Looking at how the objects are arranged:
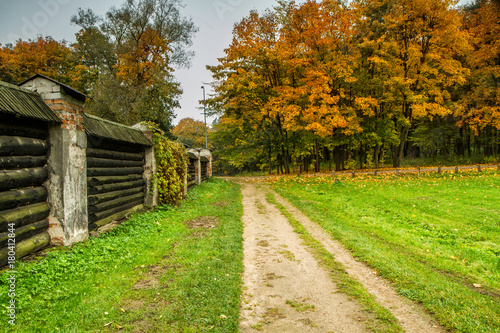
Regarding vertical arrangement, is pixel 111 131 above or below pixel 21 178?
above

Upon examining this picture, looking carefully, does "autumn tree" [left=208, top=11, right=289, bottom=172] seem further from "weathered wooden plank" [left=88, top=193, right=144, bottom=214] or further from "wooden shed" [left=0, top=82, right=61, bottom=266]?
"wooden shed" [left=0, top=82, right=61, bottom=266]

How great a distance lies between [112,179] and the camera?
25.8 feet

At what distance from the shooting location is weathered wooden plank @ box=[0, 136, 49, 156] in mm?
4562

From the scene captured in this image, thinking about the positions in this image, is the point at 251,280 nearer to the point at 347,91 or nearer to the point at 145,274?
the point at 145,274

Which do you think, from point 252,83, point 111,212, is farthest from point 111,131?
point 252,83

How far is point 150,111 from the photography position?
2484cm

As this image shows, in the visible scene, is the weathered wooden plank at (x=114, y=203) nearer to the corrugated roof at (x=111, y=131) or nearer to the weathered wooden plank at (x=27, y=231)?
the weathered wooden plank at (x=27, y=231)

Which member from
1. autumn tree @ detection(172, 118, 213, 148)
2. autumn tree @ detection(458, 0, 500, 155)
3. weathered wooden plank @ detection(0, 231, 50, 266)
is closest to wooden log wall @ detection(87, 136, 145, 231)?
weathered wooden plank @ detection(0, 231, 50, 266)

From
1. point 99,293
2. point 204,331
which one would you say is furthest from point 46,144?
point 204,331

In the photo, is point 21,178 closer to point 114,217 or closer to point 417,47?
point 114,217

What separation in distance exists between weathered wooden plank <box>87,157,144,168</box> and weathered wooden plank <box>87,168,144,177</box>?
0.35ft

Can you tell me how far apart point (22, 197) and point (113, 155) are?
3419mm

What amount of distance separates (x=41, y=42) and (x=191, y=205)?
3356 centimetres

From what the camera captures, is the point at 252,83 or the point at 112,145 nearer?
the point at 112,145
